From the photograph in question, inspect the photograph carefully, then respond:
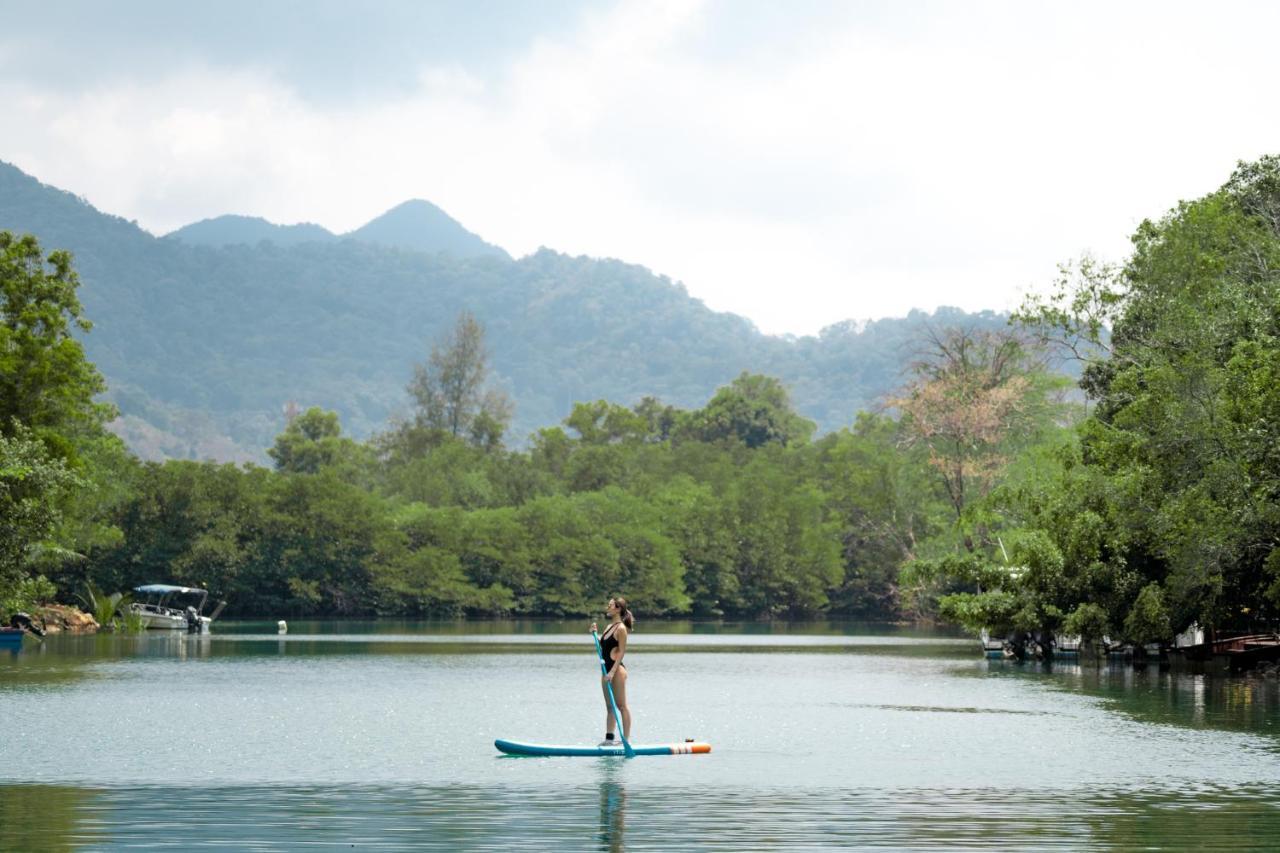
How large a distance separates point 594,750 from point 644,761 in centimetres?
87

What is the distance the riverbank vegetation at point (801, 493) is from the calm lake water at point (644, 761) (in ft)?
15.2

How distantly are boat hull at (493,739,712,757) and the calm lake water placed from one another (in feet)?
0.60

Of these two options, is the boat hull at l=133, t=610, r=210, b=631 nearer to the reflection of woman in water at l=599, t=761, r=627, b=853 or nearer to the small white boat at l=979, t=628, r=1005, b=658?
the small white boat at l=979, t=628, r=1005, b=658

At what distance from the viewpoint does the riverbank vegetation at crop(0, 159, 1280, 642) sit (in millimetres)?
48812

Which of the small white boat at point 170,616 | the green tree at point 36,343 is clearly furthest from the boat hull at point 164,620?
the green tree at point 36,343

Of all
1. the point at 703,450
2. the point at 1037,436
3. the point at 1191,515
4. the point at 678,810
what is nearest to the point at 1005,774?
the point at 678,810

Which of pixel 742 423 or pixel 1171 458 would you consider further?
pixel 742 423

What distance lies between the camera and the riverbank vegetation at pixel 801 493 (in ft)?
160

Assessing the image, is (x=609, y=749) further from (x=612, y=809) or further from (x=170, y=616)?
(x=170, y=616)

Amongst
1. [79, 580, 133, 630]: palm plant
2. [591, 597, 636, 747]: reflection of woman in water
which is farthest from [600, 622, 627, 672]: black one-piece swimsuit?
[79, 580, 133, 630]: palm plant

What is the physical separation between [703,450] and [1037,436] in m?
82.6

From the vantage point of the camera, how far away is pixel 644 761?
28.3 meters

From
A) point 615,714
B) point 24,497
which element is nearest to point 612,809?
point 615,714

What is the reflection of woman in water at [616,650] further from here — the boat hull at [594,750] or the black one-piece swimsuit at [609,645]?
the boat hull at [594,750]
